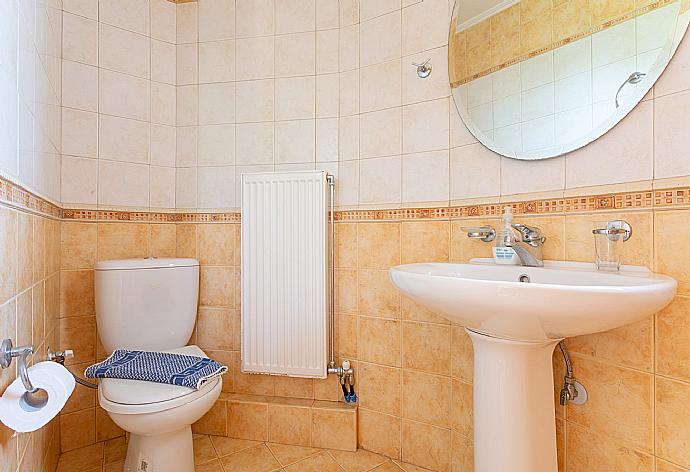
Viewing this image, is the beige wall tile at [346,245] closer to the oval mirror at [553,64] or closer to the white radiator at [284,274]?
the white radiator at [284,274]

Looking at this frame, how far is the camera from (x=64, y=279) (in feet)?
5.83

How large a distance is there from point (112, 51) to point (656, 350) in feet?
7.90

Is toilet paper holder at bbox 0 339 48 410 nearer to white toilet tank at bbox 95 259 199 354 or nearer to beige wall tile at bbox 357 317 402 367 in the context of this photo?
white toilet tank at bbox 95 259 199 354

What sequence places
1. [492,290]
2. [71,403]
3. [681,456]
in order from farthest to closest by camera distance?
[71,403] < [681,456] < [492,290]

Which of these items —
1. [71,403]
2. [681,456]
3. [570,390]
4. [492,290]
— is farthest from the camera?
[71,403]

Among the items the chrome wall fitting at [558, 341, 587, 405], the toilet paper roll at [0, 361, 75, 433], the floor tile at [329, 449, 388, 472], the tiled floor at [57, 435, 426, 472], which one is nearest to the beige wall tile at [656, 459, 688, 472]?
the chrome wall fitting at [558, 341, 587, 405]

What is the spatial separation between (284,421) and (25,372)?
1263mm

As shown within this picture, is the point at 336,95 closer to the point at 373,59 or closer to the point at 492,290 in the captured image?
the point at 373,59

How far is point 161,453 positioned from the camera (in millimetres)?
1414

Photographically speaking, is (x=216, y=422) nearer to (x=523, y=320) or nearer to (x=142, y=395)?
(x=142, y=395)

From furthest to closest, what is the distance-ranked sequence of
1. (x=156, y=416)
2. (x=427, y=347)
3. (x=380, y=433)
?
(x=380, y=433)
(x=427, y=347)
(x=156, y=416)

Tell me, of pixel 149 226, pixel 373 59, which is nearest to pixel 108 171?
pixel 149 226

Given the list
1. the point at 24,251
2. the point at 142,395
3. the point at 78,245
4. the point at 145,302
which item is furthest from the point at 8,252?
the point at 78,245

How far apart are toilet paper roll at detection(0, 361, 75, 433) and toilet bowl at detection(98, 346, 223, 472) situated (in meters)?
0.43
